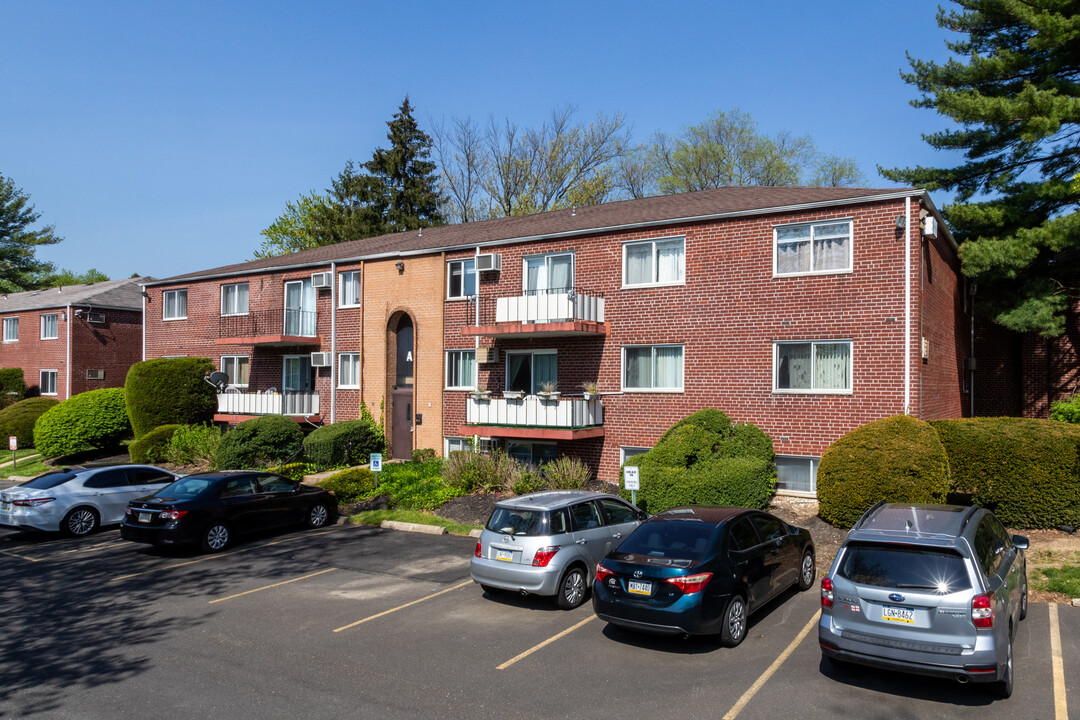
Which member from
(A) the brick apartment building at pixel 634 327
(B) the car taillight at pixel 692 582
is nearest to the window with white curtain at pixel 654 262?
(A) the brick apartment building at pixel 634 327

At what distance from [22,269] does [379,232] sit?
26.0 metres

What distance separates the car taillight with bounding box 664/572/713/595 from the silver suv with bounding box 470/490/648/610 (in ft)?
7.38

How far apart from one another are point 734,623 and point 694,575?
91 cm

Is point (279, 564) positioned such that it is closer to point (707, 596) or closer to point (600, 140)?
point (707, 596)

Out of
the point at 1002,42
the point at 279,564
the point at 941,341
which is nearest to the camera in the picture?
the point at 279,564

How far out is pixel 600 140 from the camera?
45469 millimetres

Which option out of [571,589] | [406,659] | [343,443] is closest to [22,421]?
[343,443]

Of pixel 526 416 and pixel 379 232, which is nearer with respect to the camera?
pixel 526 416

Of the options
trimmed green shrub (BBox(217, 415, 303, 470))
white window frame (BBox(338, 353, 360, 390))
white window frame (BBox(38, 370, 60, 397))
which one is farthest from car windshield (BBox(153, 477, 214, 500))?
white window frame (BBox(38, 370, 60, 397))

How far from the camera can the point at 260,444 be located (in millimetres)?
23766

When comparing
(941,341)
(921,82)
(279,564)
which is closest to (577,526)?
(279,564)

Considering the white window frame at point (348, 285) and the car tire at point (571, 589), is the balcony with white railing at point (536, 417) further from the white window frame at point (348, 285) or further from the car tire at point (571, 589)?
the car tire at point (571, 589)

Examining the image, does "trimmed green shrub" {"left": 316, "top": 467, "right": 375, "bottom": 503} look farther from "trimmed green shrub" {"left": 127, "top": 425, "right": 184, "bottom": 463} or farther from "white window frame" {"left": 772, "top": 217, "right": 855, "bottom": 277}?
"white window frame" {"left": 772, "top": 217, "right": 855, "bottom": 277}

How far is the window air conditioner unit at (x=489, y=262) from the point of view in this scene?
73.3 ft
